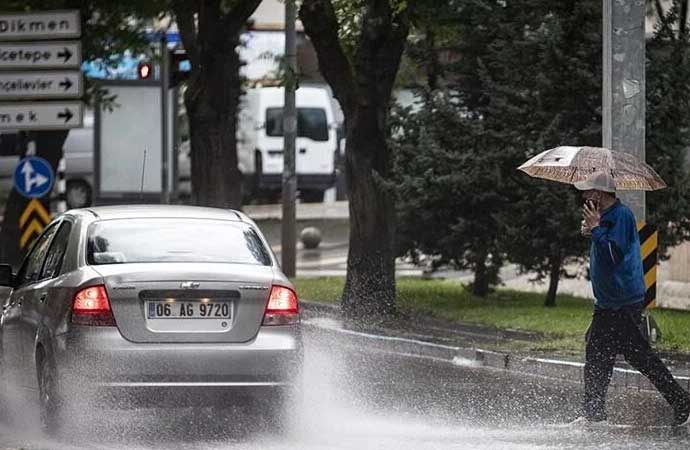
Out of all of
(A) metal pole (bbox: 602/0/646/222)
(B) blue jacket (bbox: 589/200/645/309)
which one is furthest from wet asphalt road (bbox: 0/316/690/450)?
(A) metal pole (bbox: 602/0/646/222)

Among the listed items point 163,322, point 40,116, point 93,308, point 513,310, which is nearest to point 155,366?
point 163,322

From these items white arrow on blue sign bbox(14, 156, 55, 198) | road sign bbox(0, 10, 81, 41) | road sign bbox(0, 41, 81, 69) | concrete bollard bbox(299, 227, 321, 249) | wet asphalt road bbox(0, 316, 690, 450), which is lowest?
concrete bollard bbox(299, 227, 321, 249)

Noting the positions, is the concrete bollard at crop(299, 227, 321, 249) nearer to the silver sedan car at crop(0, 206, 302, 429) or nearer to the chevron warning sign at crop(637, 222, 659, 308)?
the chevron warning sign at crop(637, 222, 659, 308)

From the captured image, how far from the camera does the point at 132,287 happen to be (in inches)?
405

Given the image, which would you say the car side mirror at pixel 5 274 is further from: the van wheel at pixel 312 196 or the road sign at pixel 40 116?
the van wheel at pixel 312 196

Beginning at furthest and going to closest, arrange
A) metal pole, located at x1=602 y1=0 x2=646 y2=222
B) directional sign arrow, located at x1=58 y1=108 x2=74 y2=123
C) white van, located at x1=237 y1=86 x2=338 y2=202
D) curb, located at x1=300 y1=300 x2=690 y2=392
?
white van, located at x1=237 y1=86 x2=338 y2=202 < directional sign arrow, located at x1=58 y1=108 x2=74 y2=123 < metal pole, located at x1=602 y1=0 x2=646 y2=222 < curb, located at x1=300 y1=300 x2=690 y2=392

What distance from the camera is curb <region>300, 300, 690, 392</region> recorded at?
540 inches

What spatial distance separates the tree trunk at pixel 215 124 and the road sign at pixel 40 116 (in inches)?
65.5

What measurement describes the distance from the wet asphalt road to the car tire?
99 mm

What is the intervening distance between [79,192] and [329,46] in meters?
23.4

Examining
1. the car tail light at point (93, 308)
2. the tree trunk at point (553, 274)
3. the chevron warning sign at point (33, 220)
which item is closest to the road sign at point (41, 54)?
the chevron warning sign at point (33, 220)

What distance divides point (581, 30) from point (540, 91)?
0.82m

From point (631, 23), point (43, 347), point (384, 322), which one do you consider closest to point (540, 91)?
point (384, 322)

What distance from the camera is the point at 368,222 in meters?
20.2
